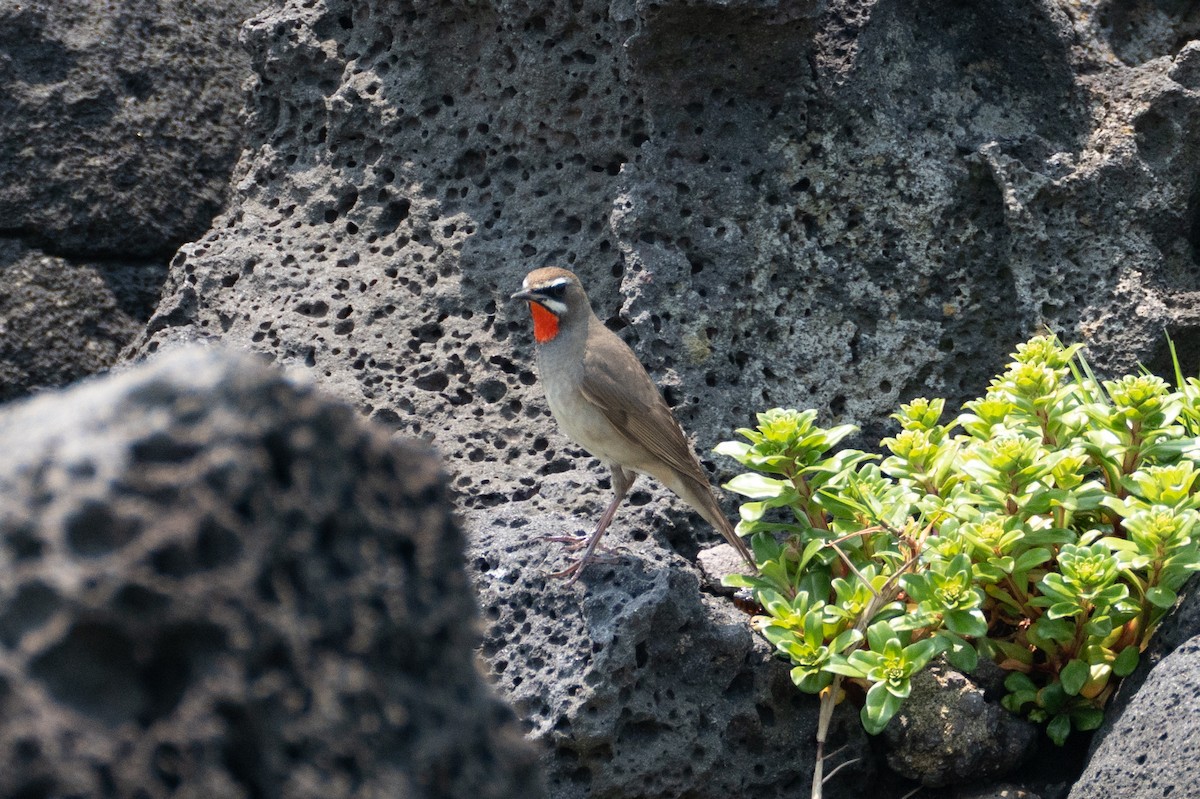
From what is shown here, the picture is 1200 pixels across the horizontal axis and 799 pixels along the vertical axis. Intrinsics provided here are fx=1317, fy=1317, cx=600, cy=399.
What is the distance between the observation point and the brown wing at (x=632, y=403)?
5.00 metres

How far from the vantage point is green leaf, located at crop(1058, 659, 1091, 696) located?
165 inches

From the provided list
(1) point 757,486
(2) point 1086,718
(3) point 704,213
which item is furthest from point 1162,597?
(3) point 704,213

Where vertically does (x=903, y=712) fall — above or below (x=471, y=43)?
below

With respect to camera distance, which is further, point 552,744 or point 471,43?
point 471,43

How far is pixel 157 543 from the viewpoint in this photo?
1575mm

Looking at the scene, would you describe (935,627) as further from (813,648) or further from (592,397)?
(592,397)

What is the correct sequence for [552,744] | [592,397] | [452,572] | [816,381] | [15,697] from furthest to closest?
[816,381] → [592,397] → [552,744] → [452,572] → [15,697]

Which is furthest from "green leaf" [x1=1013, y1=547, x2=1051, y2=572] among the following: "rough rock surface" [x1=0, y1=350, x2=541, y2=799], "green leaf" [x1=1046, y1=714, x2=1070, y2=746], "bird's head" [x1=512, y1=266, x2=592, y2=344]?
"rough rock surface" [x1=0, y1=350, x2=541, y2=799]

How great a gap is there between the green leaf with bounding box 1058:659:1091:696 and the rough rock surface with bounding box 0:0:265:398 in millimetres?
4724

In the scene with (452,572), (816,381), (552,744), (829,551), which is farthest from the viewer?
(816,381)

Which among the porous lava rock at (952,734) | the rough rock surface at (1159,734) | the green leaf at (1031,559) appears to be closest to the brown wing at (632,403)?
the porous lava rock at (952,734)

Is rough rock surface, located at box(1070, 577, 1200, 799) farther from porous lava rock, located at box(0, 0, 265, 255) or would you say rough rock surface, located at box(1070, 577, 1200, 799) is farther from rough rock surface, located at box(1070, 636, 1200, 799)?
porous lava rock, located at box(0, 0, 265, 255)

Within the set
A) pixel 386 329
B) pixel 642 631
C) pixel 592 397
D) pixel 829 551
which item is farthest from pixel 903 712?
pixel 386 329

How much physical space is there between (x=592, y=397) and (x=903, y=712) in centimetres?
162
